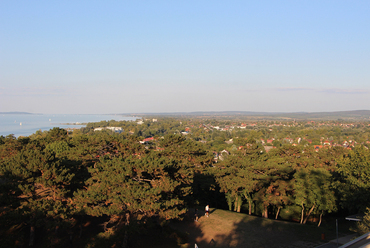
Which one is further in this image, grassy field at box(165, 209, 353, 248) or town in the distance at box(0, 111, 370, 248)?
grassy field at box(165, 209, 353, 248)

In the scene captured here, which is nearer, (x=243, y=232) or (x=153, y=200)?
(x=153, y=200)

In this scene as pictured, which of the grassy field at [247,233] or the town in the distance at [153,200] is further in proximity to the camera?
the grassy field at [247,233]

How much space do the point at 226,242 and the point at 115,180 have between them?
21.5 ft

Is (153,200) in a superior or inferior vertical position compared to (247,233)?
superior

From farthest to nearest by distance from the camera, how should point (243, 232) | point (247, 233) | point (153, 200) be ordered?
point (243, 232) < point (247, 233) < point (153, 200)

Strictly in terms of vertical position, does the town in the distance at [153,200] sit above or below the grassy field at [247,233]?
above

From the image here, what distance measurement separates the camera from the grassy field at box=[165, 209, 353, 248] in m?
13.4

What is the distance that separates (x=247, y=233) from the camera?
14648mm

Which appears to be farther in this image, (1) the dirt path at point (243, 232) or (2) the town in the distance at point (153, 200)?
(1) the dirt path at point (243, 232)

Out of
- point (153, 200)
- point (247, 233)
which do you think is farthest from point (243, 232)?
point (153, 200)

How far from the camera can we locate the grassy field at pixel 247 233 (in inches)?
528

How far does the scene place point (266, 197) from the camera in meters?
18.1

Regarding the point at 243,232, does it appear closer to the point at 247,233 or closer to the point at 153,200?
the point at 247,233

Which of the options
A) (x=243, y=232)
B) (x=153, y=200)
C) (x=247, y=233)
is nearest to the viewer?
(x=153, y=200)
